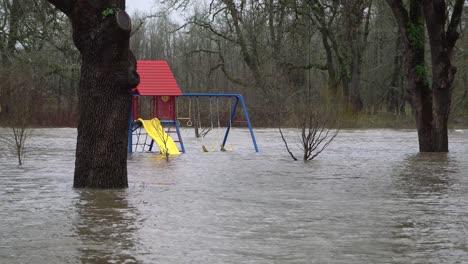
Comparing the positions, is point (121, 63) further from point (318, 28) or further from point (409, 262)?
point (318, 28)

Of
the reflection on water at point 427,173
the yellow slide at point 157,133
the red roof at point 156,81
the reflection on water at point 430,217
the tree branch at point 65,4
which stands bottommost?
the reflection on water at point 430,217

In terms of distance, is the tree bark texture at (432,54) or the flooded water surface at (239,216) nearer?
the flooded water surface at (239,216)

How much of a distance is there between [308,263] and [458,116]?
1574 inches

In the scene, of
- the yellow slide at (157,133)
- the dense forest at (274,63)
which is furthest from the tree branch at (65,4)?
the dense forest at (274,63)

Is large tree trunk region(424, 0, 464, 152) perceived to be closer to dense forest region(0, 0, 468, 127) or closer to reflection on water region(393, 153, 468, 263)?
reflection on water region(393, 153, 468, 263)

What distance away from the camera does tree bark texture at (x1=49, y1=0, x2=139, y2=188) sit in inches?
432

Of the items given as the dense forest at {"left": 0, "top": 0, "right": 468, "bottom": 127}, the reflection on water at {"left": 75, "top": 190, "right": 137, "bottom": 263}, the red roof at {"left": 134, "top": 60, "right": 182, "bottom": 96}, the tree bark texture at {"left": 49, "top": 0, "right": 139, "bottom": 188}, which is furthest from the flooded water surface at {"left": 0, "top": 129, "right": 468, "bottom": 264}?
the dense forest at {"left": 0, "top": 0, "right": 468, "bottom": 127}

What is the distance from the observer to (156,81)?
2236cm

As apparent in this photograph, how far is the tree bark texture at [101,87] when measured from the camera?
11.0m

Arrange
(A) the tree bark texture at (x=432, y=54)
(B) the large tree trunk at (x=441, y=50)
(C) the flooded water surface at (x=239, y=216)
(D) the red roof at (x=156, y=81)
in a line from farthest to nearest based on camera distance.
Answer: (D) the red roof at (x=156, y=81) → (A) the tree bark texture at (x=432, y=54) → (B) the large tree trunk at (x=441, y=50) → (C) the flooded water surface at (x=239, y=216)

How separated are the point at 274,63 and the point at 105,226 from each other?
4077 cm

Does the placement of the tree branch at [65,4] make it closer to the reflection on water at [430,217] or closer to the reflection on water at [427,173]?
the reflection on water at [430,217]

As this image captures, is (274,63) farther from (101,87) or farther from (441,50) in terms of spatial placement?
(101,87)

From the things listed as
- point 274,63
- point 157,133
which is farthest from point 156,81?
point 274,63
